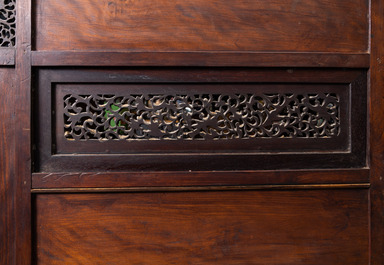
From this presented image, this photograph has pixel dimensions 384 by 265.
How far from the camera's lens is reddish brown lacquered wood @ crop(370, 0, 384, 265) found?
0.83 metres

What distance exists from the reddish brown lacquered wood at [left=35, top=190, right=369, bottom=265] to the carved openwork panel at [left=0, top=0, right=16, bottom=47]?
0.50m

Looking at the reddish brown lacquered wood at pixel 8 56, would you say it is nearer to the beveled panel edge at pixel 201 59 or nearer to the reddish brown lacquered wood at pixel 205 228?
the beveled panel edge at pixel 201 59

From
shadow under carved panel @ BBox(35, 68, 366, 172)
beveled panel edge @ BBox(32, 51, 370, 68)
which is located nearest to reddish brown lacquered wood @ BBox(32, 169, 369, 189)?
shadow under carved panel @ BBox(35, 68, 366, 172)

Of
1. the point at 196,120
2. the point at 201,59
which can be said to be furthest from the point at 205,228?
the point at 201,59

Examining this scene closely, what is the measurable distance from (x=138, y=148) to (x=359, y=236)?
0.78 m

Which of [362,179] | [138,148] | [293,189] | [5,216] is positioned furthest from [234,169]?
[5,216]

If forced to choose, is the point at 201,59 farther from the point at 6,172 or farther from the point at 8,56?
the point at 6,172

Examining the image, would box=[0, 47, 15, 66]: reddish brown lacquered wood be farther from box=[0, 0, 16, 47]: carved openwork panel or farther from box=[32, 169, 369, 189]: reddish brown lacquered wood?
box=[32, 169, 369, 189]: reddish brown lacquered wood

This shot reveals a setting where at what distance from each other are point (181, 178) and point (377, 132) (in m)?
0.65

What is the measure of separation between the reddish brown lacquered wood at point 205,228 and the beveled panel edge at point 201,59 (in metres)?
0.41

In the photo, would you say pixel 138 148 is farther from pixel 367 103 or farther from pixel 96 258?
pixel 367 103

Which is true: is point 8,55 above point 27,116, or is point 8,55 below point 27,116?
above

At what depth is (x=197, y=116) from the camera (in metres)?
0.86

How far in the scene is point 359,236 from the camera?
2.75 ft
